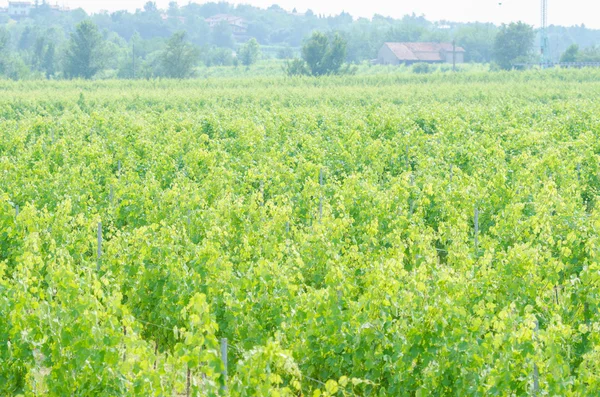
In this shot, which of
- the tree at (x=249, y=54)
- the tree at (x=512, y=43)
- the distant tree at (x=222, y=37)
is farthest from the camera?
the distant tree at (x=222, y=37)

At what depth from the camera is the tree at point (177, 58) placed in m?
63.2

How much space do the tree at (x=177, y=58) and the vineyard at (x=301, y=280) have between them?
4864 centimetres

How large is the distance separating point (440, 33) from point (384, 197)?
105m

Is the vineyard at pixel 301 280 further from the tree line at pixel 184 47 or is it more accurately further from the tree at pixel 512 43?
the tree at pixel 512 43

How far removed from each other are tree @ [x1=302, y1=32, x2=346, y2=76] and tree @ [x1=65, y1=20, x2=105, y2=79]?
54.1ft

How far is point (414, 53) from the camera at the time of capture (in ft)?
311

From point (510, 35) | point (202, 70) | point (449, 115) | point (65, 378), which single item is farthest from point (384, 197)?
point (202, 70)

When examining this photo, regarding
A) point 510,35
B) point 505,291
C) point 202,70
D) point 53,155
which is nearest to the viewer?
point 505,291

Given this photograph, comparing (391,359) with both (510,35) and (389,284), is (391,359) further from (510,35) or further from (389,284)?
(510,35)

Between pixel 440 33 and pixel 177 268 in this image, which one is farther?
pixel 440 33

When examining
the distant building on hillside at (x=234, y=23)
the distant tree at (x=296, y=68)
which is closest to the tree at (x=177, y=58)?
the distant tree at (x=296, y=68)

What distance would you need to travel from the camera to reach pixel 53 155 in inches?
601

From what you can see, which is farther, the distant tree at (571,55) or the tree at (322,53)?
the distant tree at (571,55)

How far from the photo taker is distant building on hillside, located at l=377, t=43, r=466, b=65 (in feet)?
304
